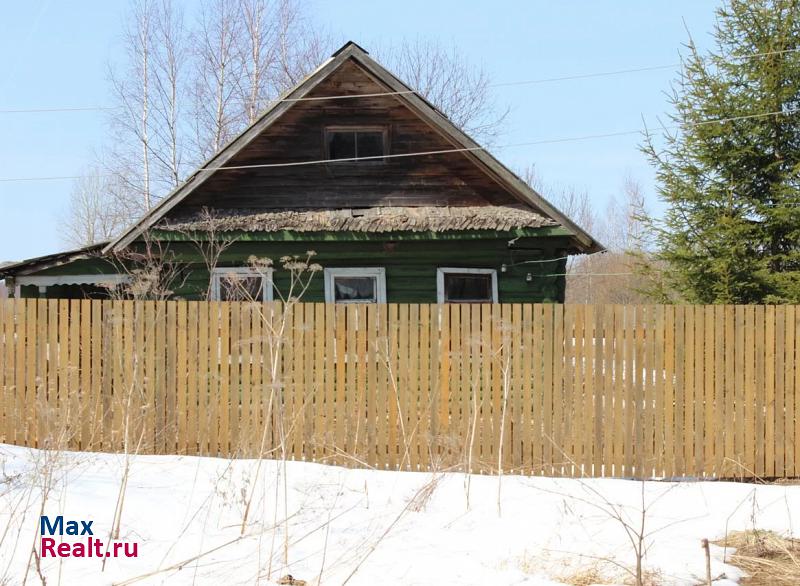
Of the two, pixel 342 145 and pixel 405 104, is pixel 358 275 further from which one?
pixel 405 104

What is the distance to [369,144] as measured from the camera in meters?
12.3

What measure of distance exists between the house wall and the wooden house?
2 centimetres

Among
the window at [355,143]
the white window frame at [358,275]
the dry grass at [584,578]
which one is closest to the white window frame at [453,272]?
the white window frame at [358,275]

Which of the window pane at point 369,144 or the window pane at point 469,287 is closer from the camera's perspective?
the window pane at point 469,287

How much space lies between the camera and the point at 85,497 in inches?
226

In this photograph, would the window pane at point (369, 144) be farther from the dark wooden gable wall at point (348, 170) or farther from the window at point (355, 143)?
the dark wooden gable wall at point (348, 170)

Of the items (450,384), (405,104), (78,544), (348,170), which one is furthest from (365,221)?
(78,544)

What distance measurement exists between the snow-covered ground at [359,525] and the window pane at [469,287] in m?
4.65

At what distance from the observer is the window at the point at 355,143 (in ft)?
40.2

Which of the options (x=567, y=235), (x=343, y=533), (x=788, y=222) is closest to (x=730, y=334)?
(x=567, y=235)

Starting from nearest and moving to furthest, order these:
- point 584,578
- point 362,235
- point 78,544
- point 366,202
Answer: point 584,578 → point 78,544 → point 362,235 → point 366,202

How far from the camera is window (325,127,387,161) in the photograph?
12.2 m

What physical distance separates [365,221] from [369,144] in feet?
6.40

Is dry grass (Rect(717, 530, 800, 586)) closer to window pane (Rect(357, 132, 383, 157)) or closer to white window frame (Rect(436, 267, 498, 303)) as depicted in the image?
A: white window frame (Rect(436, 267, 498, 303))
